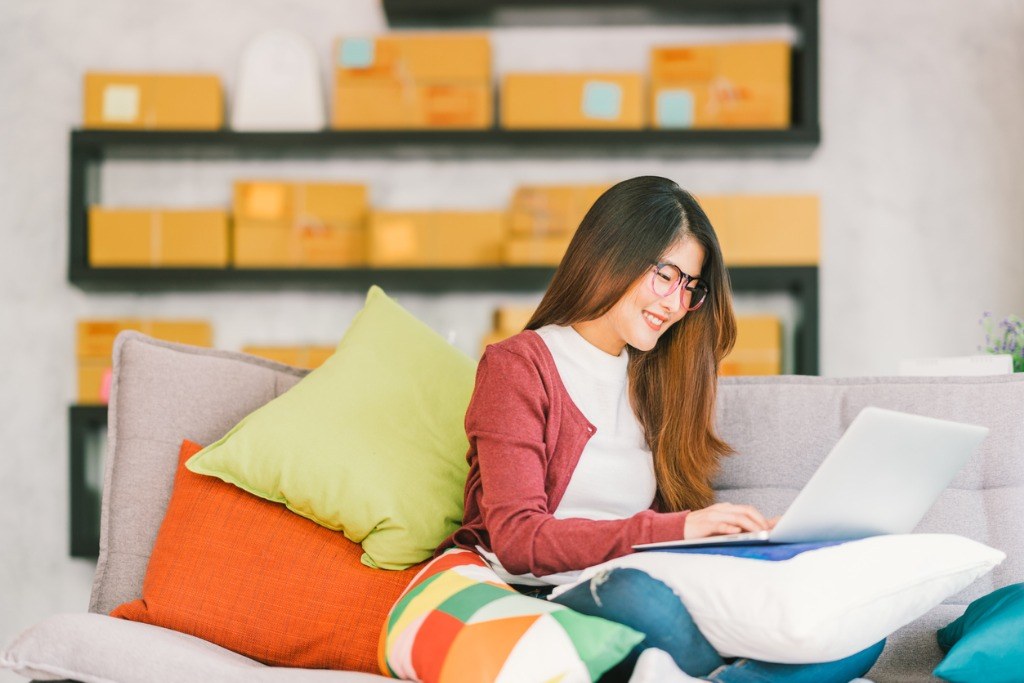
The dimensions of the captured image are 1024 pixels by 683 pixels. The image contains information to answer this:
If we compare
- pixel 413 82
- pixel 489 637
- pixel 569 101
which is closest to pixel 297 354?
pixel 413 82

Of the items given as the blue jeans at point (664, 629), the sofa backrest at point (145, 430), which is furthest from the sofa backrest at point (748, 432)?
the blue jeans at point (664, 629)

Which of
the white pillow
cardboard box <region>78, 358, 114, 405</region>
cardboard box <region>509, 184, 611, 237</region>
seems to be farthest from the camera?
cardboard box <region>78, 358, 114, 405</region>

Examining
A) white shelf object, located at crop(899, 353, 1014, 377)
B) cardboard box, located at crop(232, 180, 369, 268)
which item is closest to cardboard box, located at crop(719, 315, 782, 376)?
white shelf object, located at crop(899, 353, 1014, 377)

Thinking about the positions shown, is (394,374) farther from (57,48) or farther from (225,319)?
(57,48)

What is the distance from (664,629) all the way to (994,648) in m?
0.39

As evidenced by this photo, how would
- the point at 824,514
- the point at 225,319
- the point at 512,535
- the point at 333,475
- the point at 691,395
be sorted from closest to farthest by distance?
the point at 824,514 < the point at 512,535 < the point at 333,475 < the point at 691,395 < the point at 225,319

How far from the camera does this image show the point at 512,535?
1.20 metres

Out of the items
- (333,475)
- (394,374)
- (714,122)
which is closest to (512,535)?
(333,475)

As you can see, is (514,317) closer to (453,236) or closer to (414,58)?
(453,236)

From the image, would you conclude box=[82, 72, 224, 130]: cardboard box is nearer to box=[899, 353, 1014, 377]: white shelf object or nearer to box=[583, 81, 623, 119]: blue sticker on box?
box=[583, 81, 623, 119]: blue sticker on box

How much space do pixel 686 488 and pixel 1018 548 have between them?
50cm

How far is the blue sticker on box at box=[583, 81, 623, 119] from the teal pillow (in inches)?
77.9

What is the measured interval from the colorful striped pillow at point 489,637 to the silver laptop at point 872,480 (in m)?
0.15

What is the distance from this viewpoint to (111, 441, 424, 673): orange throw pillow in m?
1.31
